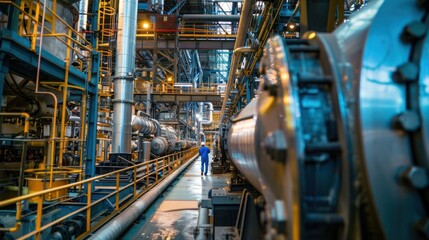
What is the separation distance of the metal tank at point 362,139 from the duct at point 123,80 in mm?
7562

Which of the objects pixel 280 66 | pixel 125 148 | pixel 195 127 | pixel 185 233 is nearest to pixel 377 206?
pixel 280 66

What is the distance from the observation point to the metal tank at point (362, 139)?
3.02 ft

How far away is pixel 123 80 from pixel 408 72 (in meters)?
7.88

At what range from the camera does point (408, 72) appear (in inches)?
37.4

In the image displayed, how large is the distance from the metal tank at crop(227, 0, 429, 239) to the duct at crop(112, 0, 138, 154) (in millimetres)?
7562

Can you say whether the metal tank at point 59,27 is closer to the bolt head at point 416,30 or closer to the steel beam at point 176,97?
the bolt head at point 416,30

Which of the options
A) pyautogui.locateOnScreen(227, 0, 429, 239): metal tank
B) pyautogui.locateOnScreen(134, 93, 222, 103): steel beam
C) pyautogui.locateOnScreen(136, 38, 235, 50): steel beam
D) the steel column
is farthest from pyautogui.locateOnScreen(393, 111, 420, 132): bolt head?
pyautogui.locateOnScreen(136, 38, 235, 50): steel beam

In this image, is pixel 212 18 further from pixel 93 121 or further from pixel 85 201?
pixel 85 201

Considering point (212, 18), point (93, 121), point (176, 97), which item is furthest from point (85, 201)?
point (212, 18)

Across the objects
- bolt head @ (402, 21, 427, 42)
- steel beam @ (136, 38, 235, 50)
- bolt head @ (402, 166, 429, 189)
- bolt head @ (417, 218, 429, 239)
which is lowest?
bolt head @ (417, 218, 429, 239)

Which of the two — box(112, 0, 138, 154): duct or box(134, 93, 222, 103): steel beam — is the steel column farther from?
box(134, 93, 222, 103): steel beam

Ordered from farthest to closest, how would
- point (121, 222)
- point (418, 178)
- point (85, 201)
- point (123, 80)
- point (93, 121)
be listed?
point (123, 80)
point (93, 121)
point (85, 201)
point (121, 222)
point (418, 178)

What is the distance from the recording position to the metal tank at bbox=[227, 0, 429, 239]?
0.92m

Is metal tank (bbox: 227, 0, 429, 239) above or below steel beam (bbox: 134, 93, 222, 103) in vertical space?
below
